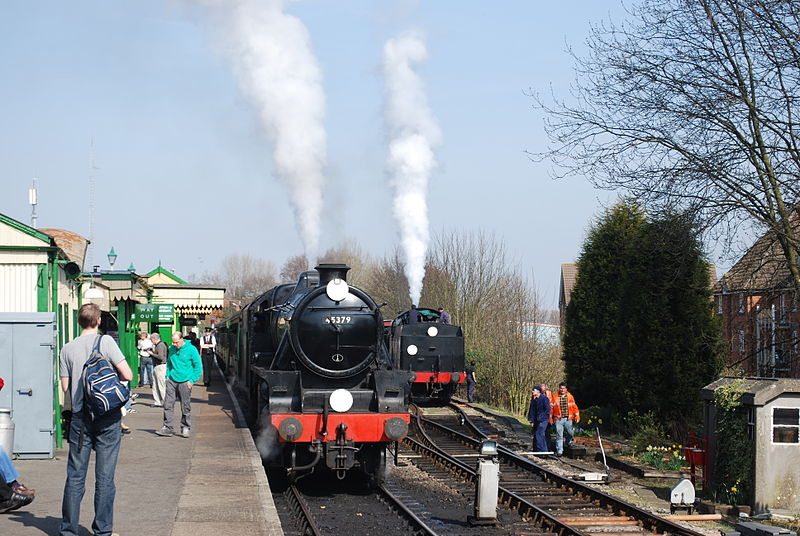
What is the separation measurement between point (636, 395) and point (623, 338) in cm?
132

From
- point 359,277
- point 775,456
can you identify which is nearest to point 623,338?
point 775,456

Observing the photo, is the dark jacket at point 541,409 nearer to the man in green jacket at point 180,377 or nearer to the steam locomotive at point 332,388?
the steam locomotive at point 332,388

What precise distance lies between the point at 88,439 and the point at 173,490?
9.70 feet

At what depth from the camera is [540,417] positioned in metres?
15.5

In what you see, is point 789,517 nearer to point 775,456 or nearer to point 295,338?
point 775,456

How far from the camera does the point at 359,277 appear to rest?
46.8 m

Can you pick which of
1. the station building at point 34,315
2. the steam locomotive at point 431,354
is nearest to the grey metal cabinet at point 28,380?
the station building at point 34,315

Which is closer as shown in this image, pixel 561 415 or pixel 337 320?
pixel 337 320

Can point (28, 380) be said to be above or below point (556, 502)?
above

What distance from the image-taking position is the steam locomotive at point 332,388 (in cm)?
1065

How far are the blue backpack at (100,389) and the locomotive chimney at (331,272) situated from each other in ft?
17.3

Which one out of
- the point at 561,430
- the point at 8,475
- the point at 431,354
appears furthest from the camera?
the point at 431,354

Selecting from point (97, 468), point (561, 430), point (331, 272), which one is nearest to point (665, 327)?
point (561, 430)

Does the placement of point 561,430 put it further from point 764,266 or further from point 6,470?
point 6,470
